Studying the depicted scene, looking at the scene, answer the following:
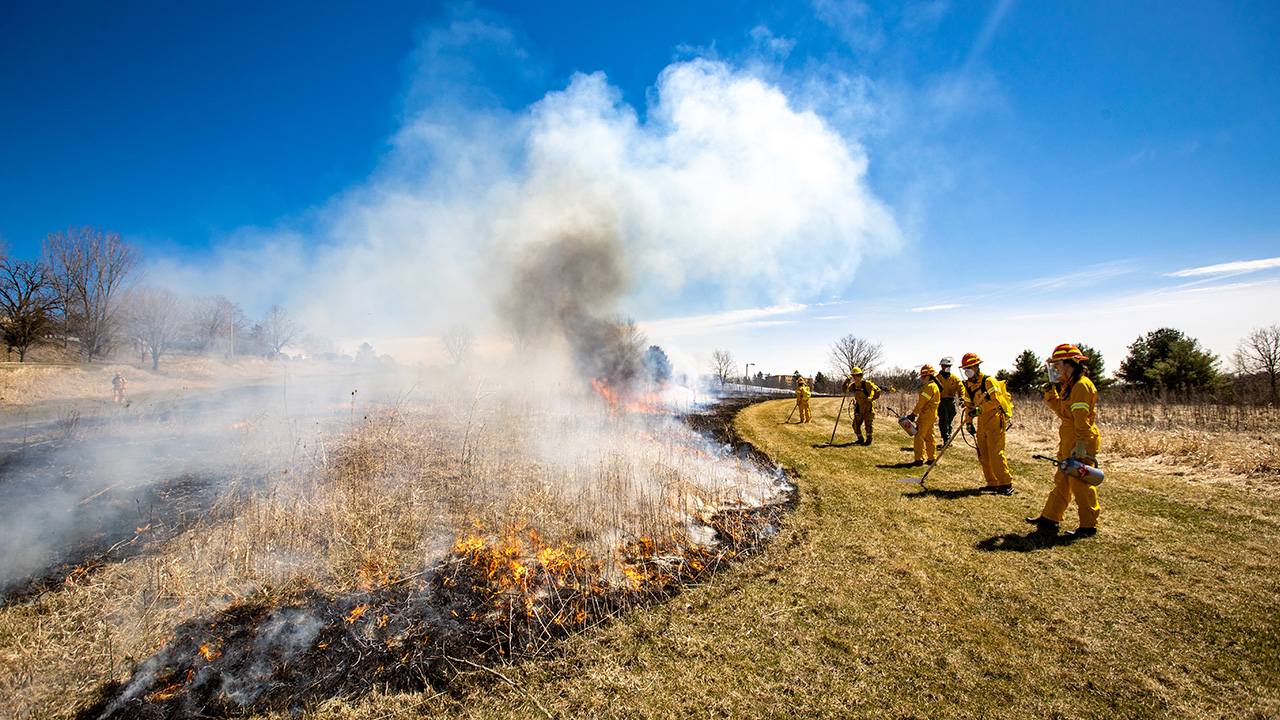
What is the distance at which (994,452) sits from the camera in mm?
7074

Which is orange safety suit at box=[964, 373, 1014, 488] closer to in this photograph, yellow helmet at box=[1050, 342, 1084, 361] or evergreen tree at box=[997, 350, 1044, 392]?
yellow helmet at box=[1050, 342, 1084, 361]

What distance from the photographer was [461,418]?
12.7m

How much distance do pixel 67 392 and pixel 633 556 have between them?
95.6 ft

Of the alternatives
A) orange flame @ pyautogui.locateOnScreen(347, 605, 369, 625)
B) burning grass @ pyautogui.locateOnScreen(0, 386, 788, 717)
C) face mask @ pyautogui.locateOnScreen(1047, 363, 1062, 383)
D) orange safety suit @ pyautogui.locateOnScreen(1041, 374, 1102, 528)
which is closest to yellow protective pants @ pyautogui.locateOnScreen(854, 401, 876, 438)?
burning grass @ pyautogui.locateOnScreen(0, 386, 788, 717)

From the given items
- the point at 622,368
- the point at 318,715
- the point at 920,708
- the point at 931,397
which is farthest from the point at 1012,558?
the point at 622,368

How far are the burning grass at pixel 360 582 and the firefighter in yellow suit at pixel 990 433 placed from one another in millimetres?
3530

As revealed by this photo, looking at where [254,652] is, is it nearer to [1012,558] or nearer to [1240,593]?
[1012,558]

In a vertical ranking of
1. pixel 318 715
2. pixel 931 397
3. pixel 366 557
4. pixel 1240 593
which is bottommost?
pixel 318 715

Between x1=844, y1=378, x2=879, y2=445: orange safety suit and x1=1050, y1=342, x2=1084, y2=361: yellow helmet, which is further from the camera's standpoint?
x1=844, y1=378, x2=879, y2=445: orange safety suit

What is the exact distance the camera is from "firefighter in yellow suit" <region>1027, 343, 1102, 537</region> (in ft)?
16.2

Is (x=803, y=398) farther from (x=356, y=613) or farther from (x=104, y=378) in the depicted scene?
(x=104, y=378)

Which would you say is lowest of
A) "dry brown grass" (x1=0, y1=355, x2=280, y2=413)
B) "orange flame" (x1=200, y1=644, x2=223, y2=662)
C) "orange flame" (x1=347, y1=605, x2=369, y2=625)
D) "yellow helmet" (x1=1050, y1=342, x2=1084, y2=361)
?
"orange flame" (x1=200, y1=644, x2=223, y2=662)

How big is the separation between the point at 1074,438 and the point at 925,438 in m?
4.27

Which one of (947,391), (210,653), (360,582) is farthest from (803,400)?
(210,653)
